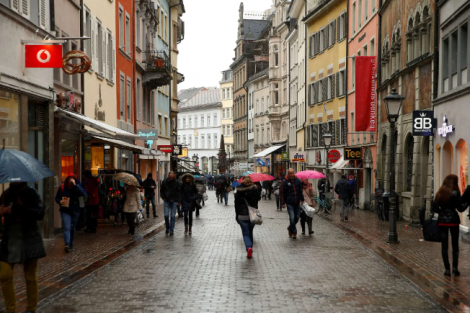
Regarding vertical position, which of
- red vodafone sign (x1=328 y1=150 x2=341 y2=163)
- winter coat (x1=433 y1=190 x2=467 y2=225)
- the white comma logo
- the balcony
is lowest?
winter coat (x1=433 y1=190 x2=467 y2=225)

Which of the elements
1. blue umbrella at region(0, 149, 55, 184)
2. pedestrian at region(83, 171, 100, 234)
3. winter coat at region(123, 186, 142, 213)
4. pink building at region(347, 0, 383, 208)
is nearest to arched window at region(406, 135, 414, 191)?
pink building at region(347, 0, 383, 208)

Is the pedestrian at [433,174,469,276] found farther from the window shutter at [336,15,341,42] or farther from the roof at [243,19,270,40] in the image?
the roof at [243,19,270,40]

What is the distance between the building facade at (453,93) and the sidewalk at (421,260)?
6.67ft

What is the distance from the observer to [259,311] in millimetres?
9188

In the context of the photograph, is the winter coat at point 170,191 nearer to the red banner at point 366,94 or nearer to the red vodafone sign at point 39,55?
the red vodafone sign at point 39,55

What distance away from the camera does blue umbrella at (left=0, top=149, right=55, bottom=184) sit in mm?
8617

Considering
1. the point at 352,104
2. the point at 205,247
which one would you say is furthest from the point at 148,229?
the point at 352,104

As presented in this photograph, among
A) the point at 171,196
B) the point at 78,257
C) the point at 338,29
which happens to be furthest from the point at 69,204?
the point at 338,29

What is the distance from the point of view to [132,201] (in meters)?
20.8

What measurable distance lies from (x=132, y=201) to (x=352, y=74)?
25.7 metres

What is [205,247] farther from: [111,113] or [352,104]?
[352,104]

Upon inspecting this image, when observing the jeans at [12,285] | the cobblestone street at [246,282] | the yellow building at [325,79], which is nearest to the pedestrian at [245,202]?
the cobblestone street at [246,282]

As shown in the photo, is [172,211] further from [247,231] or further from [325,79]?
[325,79]

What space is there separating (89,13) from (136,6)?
473 inches
